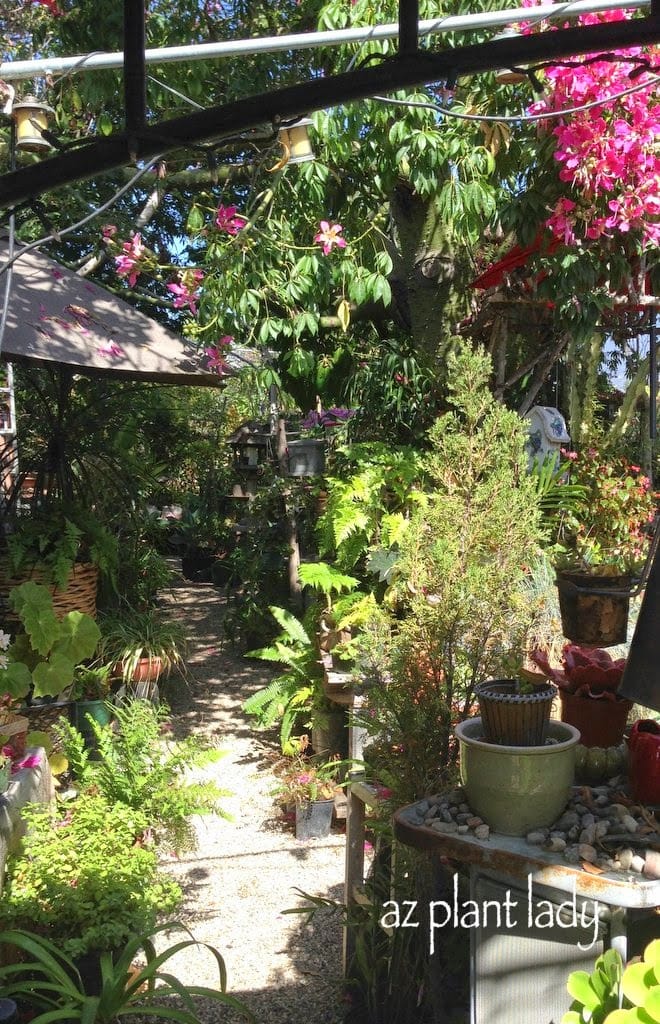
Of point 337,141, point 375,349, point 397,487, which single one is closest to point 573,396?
point 375,349

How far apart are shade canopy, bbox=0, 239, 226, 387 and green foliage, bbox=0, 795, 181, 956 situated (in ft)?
6.75

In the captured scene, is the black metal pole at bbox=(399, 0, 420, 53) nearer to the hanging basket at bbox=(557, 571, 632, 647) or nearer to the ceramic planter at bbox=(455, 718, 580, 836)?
the hanging basket at bbox=(557, 571, 632, 647)

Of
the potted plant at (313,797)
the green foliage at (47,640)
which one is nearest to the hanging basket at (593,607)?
the potted plant at (313,797)

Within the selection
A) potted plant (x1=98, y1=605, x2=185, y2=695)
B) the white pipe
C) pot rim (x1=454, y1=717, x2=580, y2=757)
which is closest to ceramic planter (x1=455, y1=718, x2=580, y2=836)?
pot rim (x1=454, y1=717, x2=580, y2=757)

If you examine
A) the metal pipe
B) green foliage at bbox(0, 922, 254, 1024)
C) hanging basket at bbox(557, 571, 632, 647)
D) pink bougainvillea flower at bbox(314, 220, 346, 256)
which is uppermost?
pink bougainvillea flower at bbox(314, 220, 346, 256)

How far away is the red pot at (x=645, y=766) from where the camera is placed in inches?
80.3

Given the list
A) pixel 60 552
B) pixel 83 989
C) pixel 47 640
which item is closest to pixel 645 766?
pixel 83 989

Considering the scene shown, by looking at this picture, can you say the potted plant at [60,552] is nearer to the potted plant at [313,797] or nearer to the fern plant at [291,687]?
Answer: the fern plant at [291,687]

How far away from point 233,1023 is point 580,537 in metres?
4.01

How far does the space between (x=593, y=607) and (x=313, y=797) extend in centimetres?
256

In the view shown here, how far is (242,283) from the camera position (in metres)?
4.40

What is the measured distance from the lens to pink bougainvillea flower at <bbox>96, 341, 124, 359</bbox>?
4.39 meters

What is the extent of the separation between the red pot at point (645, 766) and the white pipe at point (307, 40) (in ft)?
5.99

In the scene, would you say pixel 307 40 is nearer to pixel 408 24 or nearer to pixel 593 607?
pixel 408 24
